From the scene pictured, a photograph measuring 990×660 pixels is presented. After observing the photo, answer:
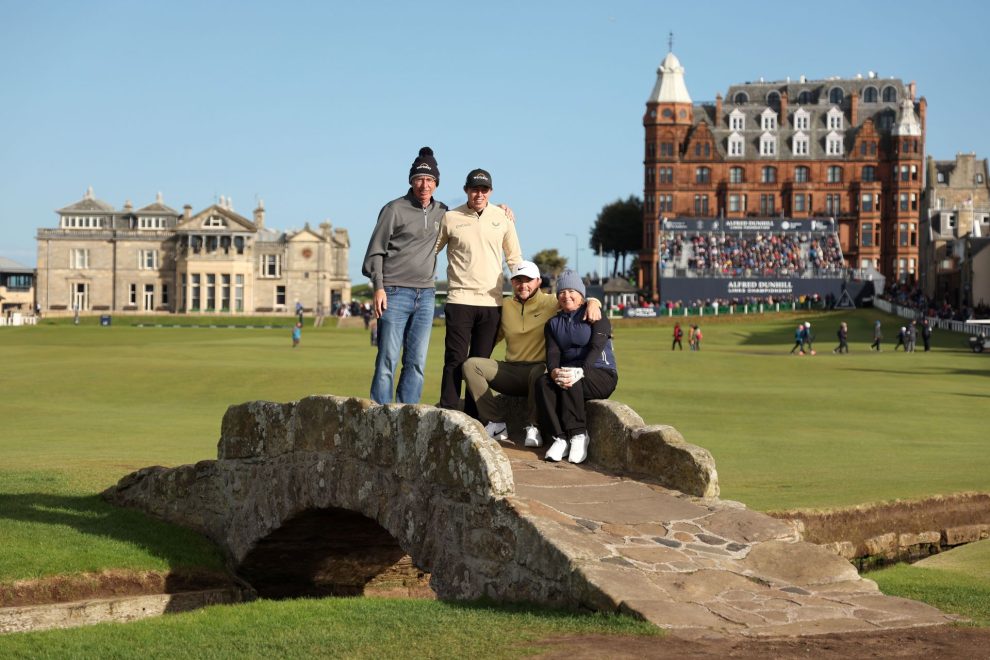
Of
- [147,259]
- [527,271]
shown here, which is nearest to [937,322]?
[527,271]

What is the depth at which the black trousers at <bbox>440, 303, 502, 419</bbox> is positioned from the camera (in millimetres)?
13688

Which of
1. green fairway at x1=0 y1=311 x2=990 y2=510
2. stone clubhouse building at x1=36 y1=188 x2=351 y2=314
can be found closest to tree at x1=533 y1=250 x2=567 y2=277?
stone clubhouse building at x1=36 y1=188 x2=351 y2=314

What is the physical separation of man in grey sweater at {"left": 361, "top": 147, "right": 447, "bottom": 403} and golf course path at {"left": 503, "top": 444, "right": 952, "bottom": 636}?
2.67 meters

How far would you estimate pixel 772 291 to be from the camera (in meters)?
107

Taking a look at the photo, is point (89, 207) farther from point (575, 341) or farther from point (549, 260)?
point (575, 341)

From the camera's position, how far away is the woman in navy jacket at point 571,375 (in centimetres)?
1264

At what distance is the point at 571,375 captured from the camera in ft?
41.3

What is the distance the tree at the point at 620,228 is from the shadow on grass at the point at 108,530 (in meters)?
145

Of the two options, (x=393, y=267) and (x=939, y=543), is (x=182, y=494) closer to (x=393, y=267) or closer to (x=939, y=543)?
(x=393, y=267)

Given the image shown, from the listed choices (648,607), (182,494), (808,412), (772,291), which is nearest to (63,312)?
(772,291)

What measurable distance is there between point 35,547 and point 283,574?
9.57 ft

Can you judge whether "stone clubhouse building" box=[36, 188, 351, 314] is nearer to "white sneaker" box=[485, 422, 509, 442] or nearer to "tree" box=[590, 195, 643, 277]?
"tree" box=[590, 195, 643, 277]

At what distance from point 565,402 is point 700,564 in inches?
124

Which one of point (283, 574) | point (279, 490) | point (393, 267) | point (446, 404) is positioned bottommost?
point (283, 574)
